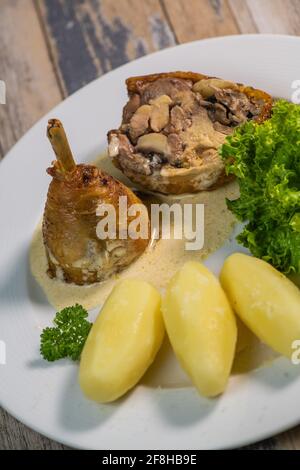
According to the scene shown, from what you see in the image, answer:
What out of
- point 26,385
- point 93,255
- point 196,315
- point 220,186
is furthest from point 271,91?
point 26,385

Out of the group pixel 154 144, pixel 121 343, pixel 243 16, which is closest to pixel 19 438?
pixel 121 343

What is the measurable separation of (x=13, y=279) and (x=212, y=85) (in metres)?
1.22

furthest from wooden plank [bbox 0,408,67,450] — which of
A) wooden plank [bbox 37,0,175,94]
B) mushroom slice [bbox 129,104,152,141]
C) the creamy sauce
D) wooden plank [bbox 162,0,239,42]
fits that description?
wooden plank [bbox 162,0,239,42]

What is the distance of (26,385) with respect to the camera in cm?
279

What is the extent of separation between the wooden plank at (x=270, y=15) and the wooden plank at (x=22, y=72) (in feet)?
3.66

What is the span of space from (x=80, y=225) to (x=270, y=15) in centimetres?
188

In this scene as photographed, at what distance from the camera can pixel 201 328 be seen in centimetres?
242

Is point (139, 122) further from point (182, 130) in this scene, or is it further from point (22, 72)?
point (22, 72)

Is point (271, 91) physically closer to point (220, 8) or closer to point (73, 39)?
point (220, 8)

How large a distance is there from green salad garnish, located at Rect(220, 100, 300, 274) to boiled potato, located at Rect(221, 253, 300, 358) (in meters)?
0.14

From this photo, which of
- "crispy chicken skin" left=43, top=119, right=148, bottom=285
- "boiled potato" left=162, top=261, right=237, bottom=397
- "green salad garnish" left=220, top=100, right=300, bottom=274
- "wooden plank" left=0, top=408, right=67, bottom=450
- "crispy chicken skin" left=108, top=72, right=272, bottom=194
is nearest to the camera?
"boiled potato" left=162, top=261, right=237, bottom=397

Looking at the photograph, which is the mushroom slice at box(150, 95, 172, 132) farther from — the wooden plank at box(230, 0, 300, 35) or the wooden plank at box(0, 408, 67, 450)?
the wooden plank at box(0, 408, 67, 450)

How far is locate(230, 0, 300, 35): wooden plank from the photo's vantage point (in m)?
4.04

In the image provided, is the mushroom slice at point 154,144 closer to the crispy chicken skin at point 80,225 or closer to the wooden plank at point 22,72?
the crispy chicken skin at point 80,225
